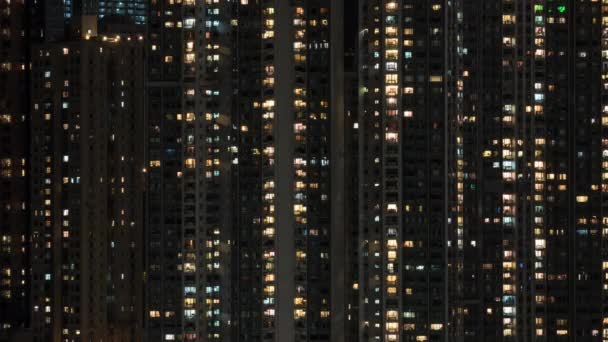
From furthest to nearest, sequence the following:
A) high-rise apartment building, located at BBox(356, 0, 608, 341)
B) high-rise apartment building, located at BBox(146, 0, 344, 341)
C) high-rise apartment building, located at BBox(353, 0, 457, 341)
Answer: high-rise apartment building, located at BBox(146, 0, 344, 341)
high-rise apartment building, located at BBox(356, 0, 608, 341)
high-rise apartment building, located at BBox(353, 0, 457, 341)

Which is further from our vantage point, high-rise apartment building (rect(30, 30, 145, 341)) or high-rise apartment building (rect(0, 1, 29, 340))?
high-rise apartment building (rect(0, 1, 29, 340))

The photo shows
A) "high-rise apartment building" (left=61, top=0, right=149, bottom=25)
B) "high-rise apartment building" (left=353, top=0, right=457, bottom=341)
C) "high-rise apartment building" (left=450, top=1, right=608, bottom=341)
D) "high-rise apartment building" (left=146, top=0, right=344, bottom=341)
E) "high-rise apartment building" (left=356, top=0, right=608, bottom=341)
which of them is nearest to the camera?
"high-rise apartment building" (left=353, top=0, right=457, bottom=341)

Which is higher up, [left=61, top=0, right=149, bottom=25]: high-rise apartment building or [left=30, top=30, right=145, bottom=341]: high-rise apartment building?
[left=61, top=0, right=149, bottom=25]: high-rise apartment building

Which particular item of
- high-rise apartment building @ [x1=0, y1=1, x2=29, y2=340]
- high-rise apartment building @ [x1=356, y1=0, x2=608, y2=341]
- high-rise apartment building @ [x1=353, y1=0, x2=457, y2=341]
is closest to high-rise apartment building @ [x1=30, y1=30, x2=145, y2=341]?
high-rise apartment building @ [x1=0, y1=1, x2=29, y2=340]

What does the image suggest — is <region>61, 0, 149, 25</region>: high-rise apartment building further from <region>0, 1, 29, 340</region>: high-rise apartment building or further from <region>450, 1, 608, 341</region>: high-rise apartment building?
<region>450, 1, 608, 341</region>: high-rise apartment building

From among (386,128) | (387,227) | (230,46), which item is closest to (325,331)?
(387,227)

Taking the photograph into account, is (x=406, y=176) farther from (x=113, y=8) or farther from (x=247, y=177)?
(x=113, y=8)
